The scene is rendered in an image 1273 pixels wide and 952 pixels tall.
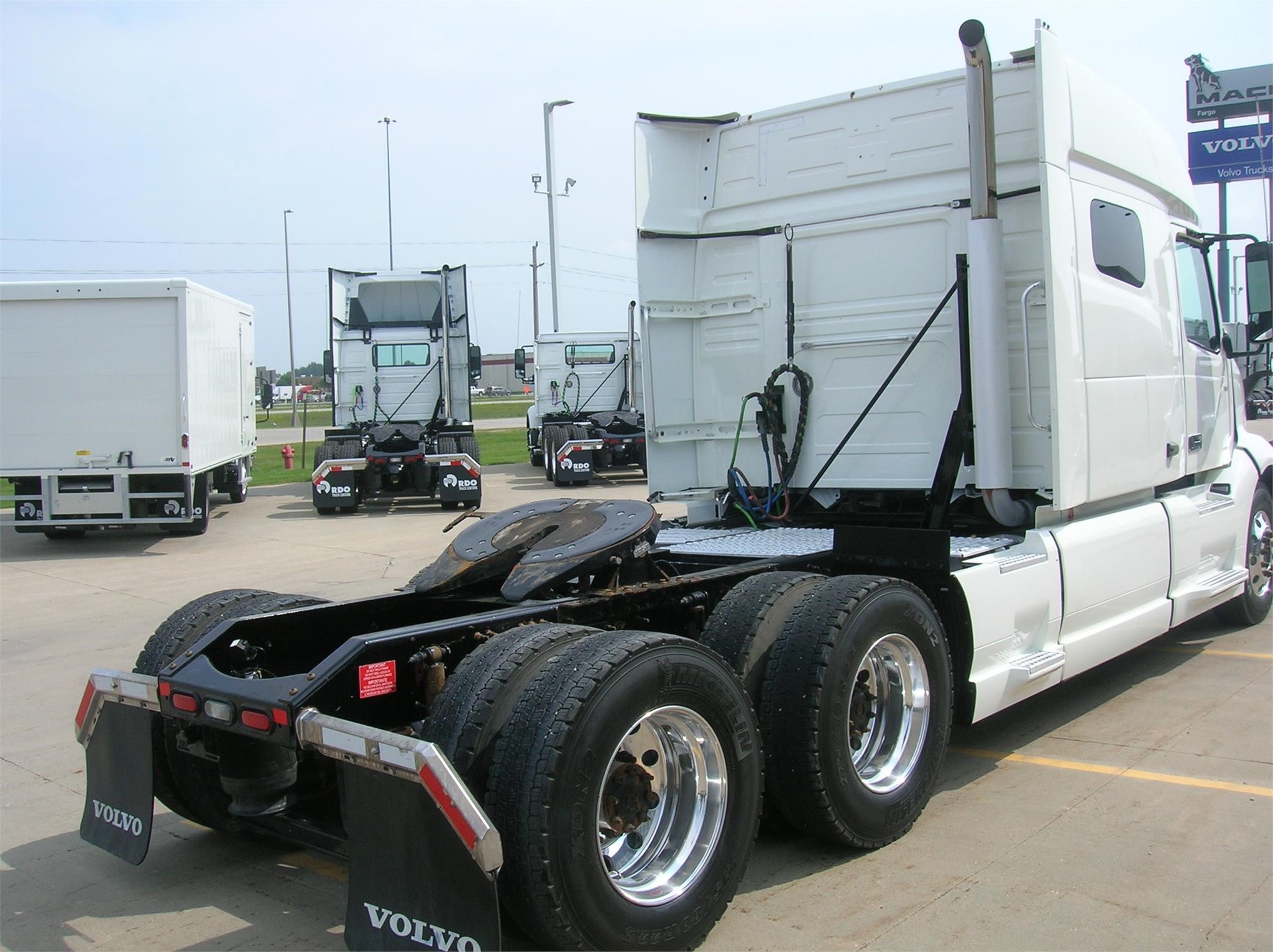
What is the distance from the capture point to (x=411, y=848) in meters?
2.97

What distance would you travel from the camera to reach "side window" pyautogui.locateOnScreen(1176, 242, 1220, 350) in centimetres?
684

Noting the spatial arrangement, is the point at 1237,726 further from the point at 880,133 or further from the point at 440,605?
the point at 440,605

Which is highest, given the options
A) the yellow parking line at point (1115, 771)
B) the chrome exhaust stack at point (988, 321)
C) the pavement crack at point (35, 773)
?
the chrome exhaust stack at point (988, 321)

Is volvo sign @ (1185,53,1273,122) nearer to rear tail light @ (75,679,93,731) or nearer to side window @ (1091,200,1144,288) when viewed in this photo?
side window @ (1091,200,1144,288)

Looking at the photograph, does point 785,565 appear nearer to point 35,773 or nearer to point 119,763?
point 119,763

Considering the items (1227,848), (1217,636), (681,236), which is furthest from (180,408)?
(1227,848)

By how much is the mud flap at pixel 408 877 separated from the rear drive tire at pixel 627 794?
18 cm

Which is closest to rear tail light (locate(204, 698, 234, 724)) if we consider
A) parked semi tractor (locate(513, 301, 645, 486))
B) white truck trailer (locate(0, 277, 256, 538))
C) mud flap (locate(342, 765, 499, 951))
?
mud flap (locate(342, 765, 499, 951))

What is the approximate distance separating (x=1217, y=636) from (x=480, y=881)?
260 inches

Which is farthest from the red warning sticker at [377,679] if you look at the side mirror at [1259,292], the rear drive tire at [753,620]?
the side mirror at [1259,292]

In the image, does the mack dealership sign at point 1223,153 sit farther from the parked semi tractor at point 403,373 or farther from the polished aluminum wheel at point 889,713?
the polished aluminum wheel at point 889,713

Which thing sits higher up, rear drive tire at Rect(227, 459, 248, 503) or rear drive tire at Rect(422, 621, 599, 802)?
rear drive tire at Rect(227, 459, 248, 503)

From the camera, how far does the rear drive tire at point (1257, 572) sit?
25.3 feet

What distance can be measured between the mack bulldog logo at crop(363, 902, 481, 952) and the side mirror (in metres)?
6.55
